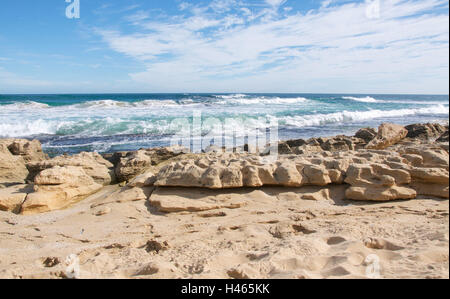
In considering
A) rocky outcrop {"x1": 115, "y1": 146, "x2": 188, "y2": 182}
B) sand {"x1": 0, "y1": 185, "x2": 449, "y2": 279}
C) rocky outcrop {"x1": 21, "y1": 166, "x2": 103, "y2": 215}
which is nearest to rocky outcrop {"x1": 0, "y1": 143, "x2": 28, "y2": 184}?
rocky outcrop {"x1": 21, "y1": 166, "x2": 103, "y2": 215}

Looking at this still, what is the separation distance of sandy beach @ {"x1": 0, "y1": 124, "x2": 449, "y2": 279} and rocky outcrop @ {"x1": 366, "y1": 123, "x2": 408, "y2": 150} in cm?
271

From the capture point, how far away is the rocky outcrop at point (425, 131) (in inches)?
332

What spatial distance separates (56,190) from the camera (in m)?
4.29

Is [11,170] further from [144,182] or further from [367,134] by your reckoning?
[367,134]

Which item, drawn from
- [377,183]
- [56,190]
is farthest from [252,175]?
[56,190]

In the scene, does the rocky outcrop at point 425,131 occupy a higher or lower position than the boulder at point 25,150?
higher

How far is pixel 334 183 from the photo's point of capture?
13.6 feet

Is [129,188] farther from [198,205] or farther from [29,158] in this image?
[29,158]

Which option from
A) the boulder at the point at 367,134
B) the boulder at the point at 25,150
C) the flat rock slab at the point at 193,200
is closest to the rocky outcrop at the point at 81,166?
the flat rock slab at the point at 193,200

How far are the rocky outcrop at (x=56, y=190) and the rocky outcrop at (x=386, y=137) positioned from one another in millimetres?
6147

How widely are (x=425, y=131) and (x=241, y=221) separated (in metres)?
7.65

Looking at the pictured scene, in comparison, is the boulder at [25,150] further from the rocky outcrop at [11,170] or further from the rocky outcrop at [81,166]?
the rocky outcrop at [81,166]

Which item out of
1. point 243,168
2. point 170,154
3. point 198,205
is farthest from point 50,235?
point 170,154

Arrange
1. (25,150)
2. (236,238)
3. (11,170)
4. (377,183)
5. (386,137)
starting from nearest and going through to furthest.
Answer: (236,238), (377,183), (11,170), (25,150), (386,137)
